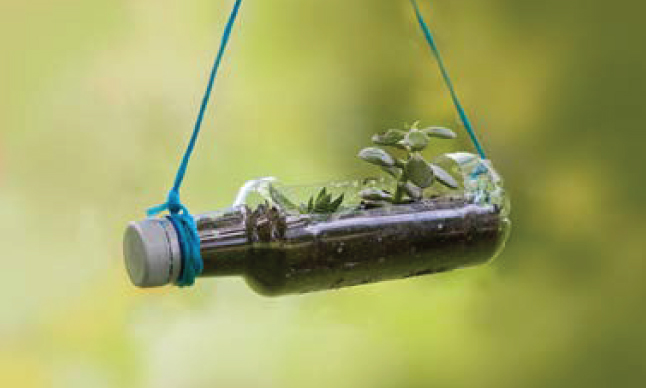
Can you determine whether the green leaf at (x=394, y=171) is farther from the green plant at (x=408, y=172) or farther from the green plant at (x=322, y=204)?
the green plant at (x=322, y=204)

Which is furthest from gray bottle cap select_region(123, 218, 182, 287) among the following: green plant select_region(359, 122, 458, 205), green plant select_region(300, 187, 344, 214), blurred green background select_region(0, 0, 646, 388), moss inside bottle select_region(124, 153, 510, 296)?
blurred green background select_region(0, 0, 646, 388)

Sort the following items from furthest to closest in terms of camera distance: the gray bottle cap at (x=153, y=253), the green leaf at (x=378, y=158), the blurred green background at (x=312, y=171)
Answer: the blurred green background at (x=312, y=171), the green leaf at (x=378, y=158), the gray bottle cap at (x=153, y=253)

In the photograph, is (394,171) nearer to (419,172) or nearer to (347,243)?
(419,172)

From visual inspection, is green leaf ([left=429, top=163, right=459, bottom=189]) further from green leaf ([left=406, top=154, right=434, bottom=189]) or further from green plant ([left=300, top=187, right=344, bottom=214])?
green plant ([left=300, top=187, right=344, bottom=214])

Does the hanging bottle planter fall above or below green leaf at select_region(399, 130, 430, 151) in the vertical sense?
below

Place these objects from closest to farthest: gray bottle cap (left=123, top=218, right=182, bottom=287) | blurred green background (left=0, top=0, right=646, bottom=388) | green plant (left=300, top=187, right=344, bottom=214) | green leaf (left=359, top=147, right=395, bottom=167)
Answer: gray bottle cap (left=123, top=218, right=182, bottom=287), green plant (left=300, top=187, right=344, bottom=214), green leaf (left=359, top=147, right=395, bottom=167), blurred green background (left=0, top=0, right=646, bottom=388)

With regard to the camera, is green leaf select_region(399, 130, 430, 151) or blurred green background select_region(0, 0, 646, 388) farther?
blurred green background select_region(0, 0, 646, 388)

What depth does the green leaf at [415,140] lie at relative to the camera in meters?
0.99

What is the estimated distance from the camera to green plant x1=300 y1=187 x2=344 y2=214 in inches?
33.7

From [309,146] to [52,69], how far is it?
18.1 inches

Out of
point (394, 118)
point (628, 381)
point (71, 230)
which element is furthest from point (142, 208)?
point (628, 381)

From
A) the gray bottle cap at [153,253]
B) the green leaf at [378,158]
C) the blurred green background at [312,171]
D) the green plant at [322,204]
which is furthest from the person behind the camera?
the blurred green background at [312,171]

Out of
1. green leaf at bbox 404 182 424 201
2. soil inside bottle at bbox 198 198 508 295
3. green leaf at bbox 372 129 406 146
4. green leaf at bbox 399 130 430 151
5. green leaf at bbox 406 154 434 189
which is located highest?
green leaf at bbox 372 129 406 146

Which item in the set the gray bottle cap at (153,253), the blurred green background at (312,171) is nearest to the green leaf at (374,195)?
the gray bottle cap at (153,253)
